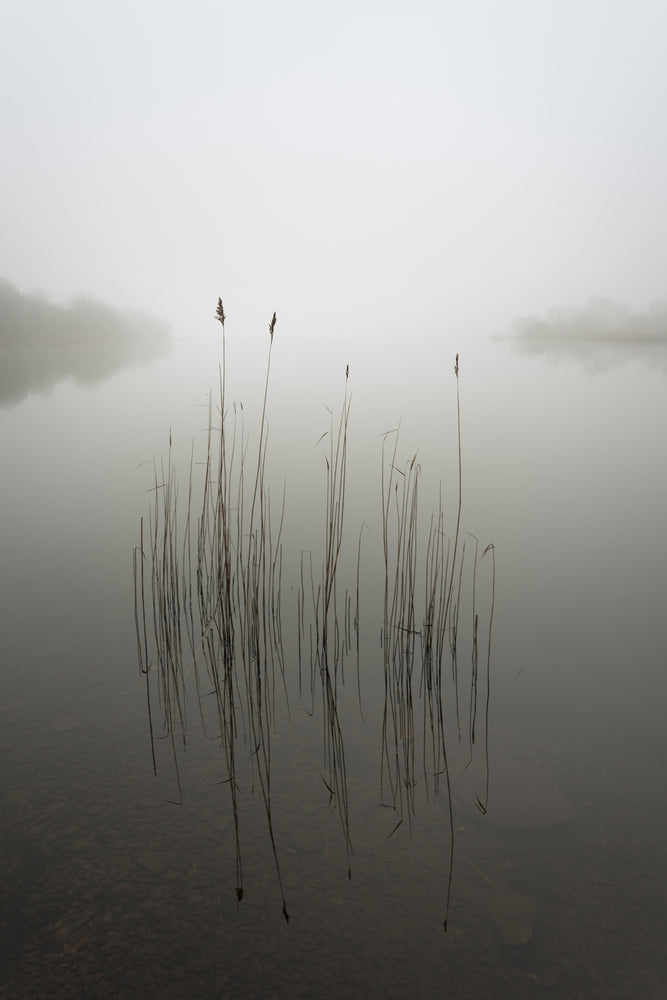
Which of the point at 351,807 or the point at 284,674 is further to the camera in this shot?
the point at 284,674

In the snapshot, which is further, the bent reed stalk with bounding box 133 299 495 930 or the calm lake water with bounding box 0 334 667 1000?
the bent reed stalk with bounding box 133 299 495 930

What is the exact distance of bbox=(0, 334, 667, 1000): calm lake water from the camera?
1.14m

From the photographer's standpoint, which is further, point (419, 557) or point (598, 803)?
point (419, 557)

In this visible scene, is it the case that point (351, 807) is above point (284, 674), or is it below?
below

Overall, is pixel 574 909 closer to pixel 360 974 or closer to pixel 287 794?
pixel 360 974

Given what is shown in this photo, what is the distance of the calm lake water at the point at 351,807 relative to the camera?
3.75ft

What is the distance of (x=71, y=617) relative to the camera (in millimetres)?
2496

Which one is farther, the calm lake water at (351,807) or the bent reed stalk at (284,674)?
the bent reed stalk at (284,674)

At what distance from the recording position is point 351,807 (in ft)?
4.95

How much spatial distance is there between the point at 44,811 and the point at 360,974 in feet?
2.35

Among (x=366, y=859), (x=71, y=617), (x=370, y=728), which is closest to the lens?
(x=366, y=859)

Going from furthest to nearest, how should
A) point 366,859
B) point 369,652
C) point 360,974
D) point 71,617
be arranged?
point 71,617, point 369,652, point 366,859, point 360,974

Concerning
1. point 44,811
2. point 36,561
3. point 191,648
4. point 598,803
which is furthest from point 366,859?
point 36,561

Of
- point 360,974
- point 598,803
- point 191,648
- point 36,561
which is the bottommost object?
point 360,974
